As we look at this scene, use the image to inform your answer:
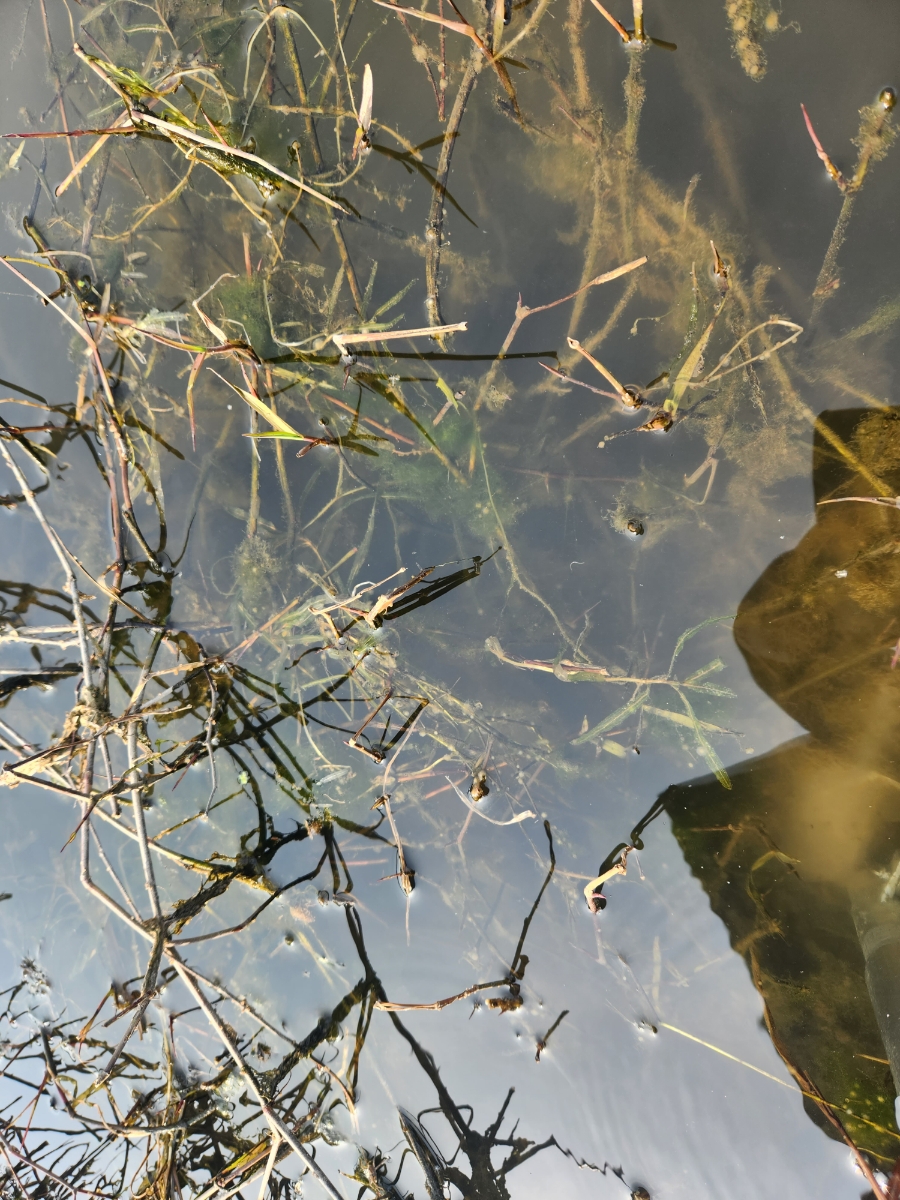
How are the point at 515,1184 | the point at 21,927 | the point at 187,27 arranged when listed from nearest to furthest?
the point at 187,27 → the point at 515,1184 → the point at 21,927

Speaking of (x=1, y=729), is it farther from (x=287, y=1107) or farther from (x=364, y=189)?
(x=364, y=189)

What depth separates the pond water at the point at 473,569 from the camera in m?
2.01

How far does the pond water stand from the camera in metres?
2.01

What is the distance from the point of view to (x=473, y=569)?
7.74 ft

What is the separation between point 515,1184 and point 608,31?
4.32 meters

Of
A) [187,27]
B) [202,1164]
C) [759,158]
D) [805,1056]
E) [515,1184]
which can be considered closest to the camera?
[759,158]

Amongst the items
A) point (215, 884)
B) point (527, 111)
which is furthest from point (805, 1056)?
point (527, 111)

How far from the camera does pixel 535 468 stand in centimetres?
226

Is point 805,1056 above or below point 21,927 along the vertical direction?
below

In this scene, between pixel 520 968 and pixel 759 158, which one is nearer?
pixel 759 158

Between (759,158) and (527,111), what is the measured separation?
77 cm

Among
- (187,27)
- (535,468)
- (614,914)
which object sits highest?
(187,27)

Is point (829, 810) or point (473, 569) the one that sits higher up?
point (473, 569)

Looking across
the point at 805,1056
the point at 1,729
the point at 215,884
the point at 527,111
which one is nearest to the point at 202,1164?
the point at 215,884
